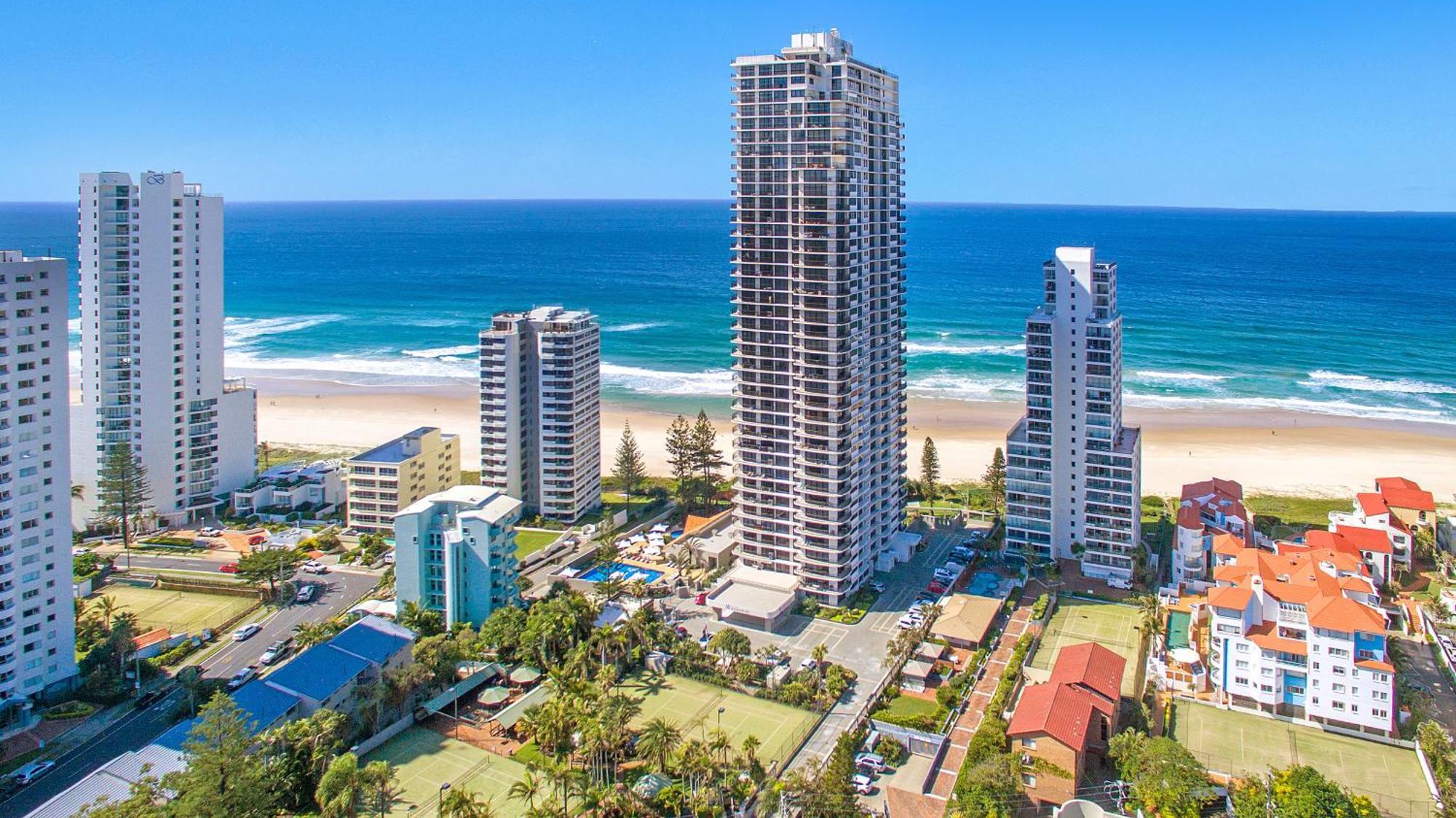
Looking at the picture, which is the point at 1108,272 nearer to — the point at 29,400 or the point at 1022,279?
the point at 29,400

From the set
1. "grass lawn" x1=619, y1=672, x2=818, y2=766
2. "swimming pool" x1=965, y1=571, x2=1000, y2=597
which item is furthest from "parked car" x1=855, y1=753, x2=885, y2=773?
"swimming pool" x1=965, y1=571, x2=1000, y2=597

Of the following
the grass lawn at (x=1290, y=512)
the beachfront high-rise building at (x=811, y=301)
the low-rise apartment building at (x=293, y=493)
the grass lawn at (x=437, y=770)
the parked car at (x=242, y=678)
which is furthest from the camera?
the low-rise apartment building at (x=293, y=493)

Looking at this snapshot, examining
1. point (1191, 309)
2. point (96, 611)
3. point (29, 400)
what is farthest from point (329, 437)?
point (1191, 309)

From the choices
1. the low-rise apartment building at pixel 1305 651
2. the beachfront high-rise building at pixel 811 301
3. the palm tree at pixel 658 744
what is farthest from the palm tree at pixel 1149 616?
the palm tree at pixel 658 744

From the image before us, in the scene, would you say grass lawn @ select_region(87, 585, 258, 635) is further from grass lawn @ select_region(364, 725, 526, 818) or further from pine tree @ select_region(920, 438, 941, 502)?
pine tree @ select_region(920, 438, 941, 502)

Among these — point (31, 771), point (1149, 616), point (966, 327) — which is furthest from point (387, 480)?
point (966, 327)

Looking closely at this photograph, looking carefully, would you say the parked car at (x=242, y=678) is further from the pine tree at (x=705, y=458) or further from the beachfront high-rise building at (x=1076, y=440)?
the beachfront high-rise building at (x=1076, y=440)
